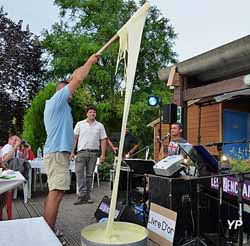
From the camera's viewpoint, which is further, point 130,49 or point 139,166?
point 139,166

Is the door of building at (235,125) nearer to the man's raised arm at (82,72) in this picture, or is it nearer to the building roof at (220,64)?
the building roof at (220,64)

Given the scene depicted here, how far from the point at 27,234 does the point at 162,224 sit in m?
1.45

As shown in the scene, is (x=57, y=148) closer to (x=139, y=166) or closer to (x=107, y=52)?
(x=139, y=166)

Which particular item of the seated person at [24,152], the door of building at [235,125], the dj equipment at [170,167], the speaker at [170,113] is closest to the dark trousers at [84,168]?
the speaker at [170,113]

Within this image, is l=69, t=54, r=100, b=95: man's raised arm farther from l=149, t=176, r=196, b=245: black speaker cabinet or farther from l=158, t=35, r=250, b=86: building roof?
l=158, t=35, r=250, b=86: building roof

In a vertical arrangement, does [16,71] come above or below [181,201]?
above

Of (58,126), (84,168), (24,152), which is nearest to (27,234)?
(58,126)

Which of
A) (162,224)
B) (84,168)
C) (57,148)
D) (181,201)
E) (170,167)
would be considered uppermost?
(57,148)

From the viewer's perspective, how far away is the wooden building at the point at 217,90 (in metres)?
4.39

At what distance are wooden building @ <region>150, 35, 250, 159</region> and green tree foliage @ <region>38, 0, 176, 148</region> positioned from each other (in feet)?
16.0

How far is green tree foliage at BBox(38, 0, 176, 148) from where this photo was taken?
13844mm

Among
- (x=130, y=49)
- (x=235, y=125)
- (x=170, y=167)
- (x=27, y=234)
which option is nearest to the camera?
(x=27, y=234)

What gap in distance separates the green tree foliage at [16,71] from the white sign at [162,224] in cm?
932

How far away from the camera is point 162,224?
2385mm
